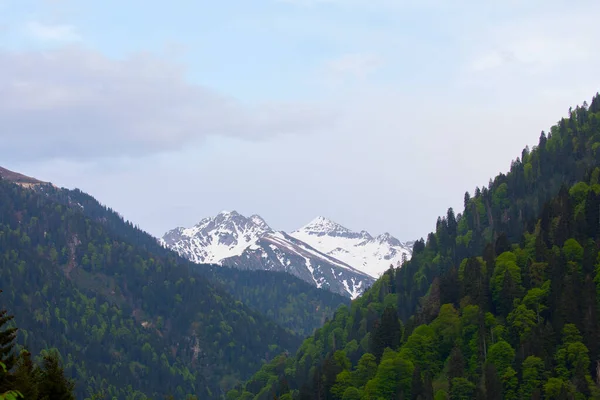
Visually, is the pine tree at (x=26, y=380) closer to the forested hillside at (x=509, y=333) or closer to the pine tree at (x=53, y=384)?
the pine tree at (x=53, y=384)

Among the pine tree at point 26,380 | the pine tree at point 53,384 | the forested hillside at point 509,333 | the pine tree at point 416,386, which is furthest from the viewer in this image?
the pine tree at point 416,386

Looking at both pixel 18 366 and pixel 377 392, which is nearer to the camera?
pixel 18 366

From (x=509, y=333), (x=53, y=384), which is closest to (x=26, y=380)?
(x=53, y=384)

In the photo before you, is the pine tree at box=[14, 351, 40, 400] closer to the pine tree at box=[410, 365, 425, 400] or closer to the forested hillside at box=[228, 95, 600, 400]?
the forested hillside at box=[228, 95, 600, 400]

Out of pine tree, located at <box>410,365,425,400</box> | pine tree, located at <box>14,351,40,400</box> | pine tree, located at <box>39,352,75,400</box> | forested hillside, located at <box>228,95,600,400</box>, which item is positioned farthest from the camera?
pine tree, located at <box>410,365,425,400</box>

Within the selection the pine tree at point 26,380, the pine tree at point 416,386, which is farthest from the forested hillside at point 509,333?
the pine tree at point 26,380

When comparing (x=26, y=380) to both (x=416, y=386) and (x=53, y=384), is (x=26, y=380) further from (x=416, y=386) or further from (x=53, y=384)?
(x=416, y=386)

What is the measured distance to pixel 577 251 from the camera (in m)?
178

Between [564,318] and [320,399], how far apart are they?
176ft

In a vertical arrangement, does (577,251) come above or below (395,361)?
above

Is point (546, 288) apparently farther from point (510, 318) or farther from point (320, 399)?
point (320, 399)

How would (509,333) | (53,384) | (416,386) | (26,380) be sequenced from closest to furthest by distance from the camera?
1. (26,380)
2. (53,384)
3. (416,386)
4. (509,333)

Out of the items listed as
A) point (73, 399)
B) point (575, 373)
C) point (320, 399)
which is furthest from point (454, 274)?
point (73, 399)

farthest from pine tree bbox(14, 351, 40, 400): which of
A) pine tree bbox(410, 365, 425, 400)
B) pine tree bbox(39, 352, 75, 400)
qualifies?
pine tree bbox(410, 365, 425, 400)
